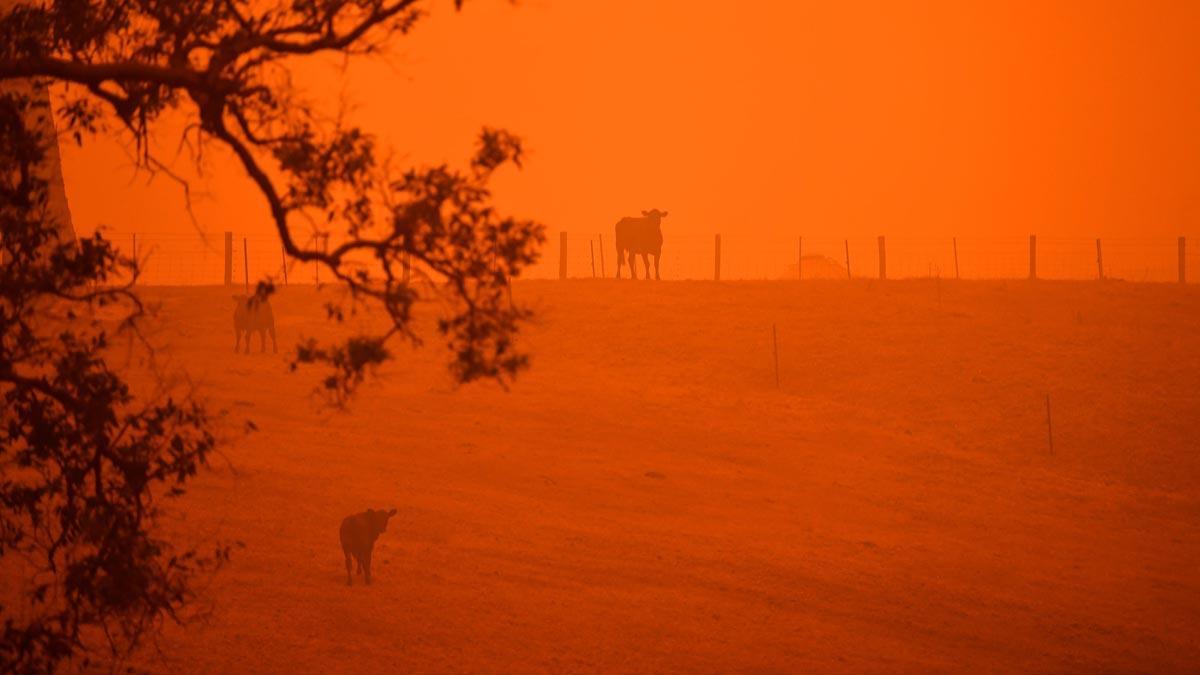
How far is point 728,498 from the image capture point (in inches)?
699

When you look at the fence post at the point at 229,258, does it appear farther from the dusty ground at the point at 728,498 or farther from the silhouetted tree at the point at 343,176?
the silhouetted tree at the point at 343,176

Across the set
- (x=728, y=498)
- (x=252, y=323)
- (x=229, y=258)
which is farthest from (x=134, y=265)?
(x=229, y=258)

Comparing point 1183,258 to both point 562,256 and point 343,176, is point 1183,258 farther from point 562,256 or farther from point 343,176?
point 343,176

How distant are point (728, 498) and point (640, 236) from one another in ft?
72.1

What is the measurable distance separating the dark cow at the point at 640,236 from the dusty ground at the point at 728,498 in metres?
7.24

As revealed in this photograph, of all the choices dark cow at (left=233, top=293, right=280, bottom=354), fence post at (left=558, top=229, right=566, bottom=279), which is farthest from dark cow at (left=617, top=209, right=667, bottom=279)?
dark cow at (left=233, top=293, right=280, bottom=354)

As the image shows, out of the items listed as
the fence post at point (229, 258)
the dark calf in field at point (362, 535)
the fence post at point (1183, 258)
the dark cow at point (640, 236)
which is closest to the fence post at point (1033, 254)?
the fence post at point (1183, 258)

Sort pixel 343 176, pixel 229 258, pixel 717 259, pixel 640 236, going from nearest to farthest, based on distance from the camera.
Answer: pixel 343 176 → pixel 229 258 → pixel 640 236 → pixel 717 259

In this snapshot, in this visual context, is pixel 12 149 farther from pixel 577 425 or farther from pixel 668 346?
pixel 668 346

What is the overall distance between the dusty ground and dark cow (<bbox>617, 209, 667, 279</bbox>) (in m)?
7.24

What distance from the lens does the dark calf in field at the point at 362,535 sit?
494 inches

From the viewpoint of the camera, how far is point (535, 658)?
11.5 metres

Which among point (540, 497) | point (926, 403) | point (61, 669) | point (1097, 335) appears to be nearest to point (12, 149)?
point (61, 669)

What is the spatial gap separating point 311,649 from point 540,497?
19.9 ft
